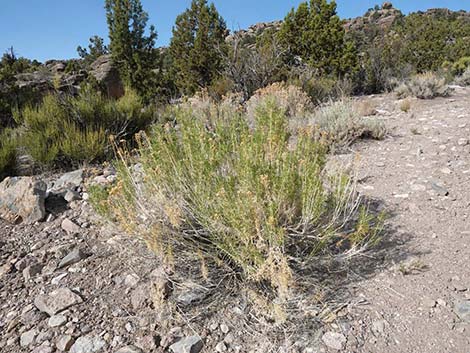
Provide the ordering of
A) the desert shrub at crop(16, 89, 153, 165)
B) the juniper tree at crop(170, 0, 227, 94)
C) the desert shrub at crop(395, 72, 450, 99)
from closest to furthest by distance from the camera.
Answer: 1. the desert shrub at crop(16, 89, 153, 165)
2. the desert shrub at crop(395, 72, 450, 99)
3. the juniper tree at crop(170, 0, 227, 94)

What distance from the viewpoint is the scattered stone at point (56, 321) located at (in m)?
1.74

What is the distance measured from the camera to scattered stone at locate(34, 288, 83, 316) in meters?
1.85

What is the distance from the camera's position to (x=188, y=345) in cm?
157

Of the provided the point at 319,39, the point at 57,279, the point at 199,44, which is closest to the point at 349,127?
the point at 57,279

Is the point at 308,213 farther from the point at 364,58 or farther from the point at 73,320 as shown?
the point at 364,58

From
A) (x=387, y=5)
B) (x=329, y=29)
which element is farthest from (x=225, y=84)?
(x=387, y=5)

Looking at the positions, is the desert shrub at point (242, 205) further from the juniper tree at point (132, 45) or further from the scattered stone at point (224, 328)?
the juniper tree at point (132, 45)

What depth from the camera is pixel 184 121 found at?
2.62 meters

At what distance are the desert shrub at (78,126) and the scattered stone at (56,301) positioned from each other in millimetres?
2370

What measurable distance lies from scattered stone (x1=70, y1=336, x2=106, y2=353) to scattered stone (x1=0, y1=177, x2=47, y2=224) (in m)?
1.55

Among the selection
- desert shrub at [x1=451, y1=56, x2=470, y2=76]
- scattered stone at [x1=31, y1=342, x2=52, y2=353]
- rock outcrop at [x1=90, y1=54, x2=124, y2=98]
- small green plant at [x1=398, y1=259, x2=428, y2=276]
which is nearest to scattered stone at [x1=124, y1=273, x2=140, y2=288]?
scattered stone at [x1=31, y1=342, x2=52, y2=353]

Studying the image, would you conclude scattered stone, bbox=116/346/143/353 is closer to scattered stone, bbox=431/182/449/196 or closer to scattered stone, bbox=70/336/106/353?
scattered stone, bbox=70/336/106/353

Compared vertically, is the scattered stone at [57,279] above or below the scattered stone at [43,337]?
above

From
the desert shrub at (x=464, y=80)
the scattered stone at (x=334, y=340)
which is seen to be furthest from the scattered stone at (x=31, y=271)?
the desert shrub at (x=464, y=80)
